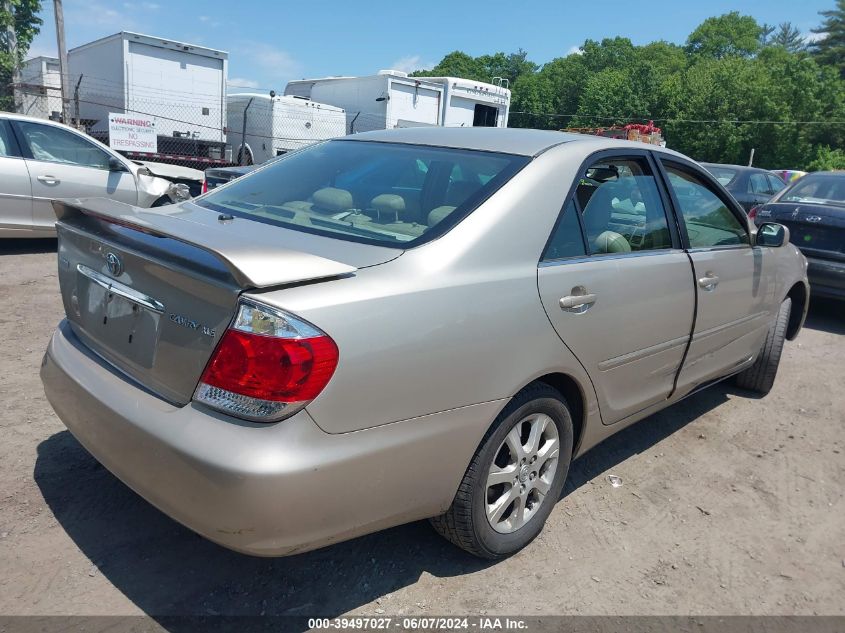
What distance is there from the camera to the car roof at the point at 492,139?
9.48ft

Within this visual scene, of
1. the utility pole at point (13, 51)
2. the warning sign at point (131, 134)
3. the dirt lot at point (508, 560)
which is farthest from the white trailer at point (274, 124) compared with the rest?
the dirt lot at point (508, 560)

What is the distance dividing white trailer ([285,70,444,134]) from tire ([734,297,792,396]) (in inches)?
553

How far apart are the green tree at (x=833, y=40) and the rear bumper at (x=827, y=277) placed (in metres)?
74.7

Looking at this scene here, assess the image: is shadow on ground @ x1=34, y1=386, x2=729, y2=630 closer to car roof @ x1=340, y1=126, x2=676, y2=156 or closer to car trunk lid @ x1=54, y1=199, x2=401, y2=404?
car trunk lid @ x1=54, y1=199, x2=401, y2=404

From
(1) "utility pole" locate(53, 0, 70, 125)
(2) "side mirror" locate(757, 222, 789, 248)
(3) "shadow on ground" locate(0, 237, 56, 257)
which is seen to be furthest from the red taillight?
(1) "utility pole" locate(53, 0, 70, 125)

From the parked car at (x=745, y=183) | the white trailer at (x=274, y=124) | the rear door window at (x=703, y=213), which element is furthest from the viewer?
the white trailer at (x=274, y=124)

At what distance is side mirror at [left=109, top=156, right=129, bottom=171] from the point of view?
7785 mm

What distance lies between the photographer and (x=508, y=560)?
2.72m

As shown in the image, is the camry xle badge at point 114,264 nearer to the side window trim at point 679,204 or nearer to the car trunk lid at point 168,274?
the car trunk lid at point 168,274

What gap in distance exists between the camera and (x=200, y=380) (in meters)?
2.01

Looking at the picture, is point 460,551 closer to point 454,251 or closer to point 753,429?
point 454,251

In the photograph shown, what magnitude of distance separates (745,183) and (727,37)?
91.0 meters

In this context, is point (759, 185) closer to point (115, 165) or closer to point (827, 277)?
point (827, 277)

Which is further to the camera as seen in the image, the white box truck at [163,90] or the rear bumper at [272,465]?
the white box truck at [163,90]
